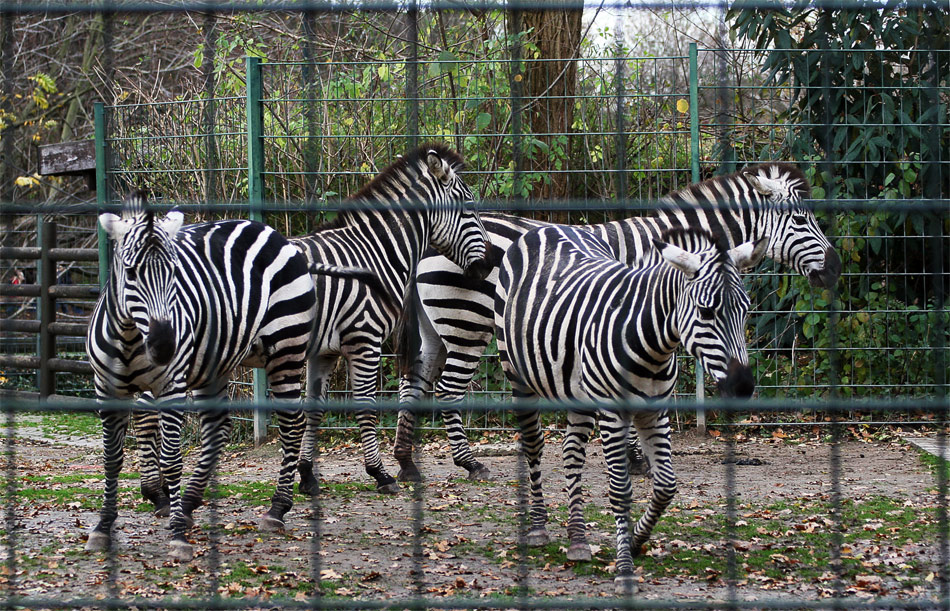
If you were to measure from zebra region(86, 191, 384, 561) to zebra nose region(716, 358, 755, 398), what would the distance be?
156 centimetres

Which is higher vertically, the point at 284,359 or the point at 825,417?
the point at 284,359

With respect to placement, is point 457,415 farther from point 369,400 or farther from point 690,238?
point 690,238

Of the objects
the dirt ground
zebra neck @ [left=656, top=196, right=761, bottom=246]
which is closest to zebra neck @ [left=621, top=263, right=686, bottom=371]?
the dirt ground

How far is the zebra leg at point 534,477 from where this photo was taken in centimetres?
464

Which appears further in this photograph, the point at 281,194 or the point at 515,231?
the point at 281,194

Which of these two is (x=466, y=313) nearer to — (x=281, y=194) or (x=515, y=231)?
(x=515, y=231)

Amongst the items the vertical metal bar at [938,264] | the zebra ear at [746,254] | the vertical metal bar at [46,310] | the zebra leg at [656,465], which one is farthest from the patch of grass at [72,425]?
the vertical metal bar at [938,264]

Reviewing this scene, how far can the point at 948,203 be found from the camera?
1957mm

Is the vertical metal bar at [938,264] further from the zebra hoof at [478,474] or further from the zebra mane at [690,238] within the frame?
the zebra hoof at [478,474]

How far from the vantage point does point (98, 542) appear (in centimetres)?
457

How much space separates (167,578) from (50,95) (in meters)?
11.8

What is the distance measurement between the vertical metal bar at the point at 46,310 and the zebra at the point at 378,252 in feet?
14.9

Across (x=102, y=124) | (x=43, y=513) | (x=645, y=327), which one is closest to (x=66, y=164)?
(x=102, y=124)

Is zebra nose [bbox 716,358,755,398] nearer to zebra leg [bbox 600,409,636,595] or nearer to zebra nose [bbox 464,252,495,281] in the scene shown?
zebra leg [bbox 600,409,636,595]
